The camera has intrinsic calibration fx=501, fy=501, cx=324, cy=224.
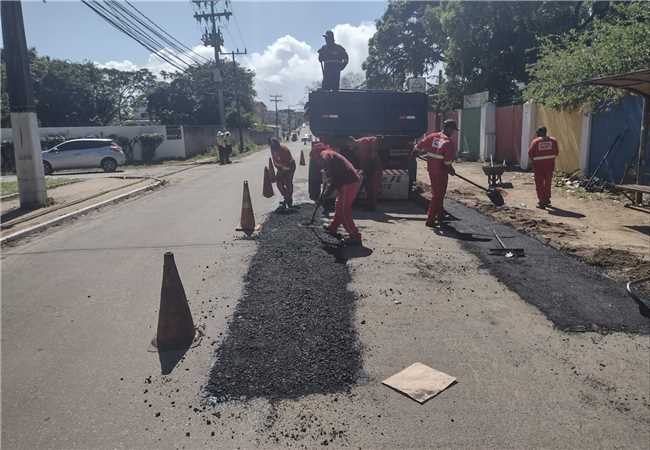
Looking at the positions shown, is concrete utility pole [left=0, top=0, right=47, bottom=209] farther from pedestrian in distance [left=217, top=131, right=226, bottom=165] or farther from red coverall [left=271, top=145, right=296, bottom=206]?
pedestrian in distance [left=217, top=131, right=226, bottom=165]

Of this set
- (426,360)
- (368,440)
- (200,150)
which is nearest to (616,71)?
(426,360)

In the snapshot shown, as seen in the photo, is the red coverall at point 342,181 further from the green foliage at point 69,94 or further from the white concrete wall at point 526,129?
the green foliage at point 69,94

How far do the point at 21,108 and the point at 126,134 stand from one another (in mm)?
20653

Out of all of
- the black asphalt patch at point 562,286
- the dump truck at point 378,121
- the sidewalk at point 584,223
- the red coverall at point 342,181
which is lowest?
the black asphalt patch at point 562,286

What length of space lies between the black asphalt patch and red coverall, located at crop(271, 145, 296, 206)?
363 cm

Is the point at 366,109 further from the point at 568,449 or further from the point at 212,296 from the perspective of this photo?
Answer: the point at 568,449

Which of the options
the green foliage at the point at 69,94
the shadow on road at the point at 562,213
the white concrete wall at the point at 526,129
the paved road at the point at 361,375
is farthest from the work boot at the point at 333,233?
the green foliage at the point at 69,94

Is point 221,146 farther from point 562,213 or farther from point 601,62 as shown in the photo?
point 562,213

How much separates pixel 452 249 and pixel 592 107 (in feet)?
28.7

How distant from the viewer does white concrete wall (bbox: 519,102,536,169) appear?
17562 mm

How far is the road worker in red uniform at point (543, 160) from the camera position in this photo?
33.7 feet

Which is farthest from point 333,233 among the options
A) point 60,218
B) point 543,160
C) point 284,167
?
point 60,218

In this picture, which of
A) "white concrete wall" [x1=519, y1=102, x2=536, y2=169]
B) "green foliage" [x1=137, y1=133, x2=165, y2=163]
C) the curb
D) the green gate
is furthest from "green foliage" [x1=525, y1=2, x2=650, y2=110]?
"green foliage" [x1=137, y1=133, x2=165, y2=163]

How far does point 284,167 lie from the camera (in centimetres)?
999
